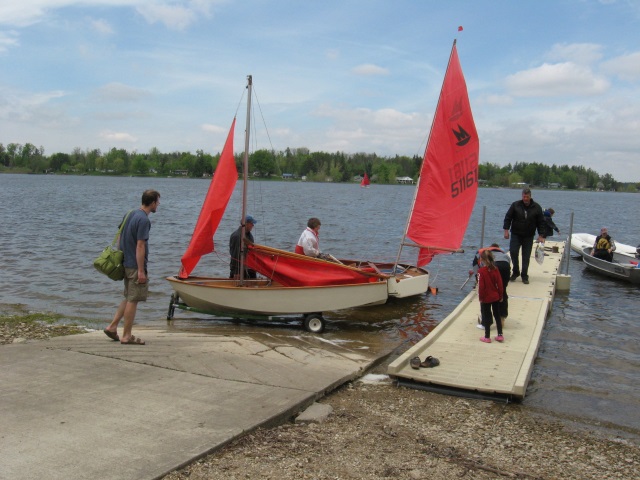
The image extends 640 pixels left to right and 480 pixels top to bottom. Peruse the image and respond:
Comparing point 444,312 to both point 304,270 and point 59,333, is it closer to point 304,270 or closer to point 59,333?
point 304,270

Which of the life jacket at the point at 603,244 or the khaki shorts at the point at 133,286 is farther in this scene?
the life jacket at the point at 603,244

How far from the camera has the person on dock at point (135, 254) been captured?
22.5 feet

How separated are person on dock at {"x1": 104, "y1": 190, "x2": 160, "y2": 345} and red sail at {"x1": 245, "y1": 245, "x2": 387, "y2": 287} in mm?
3227

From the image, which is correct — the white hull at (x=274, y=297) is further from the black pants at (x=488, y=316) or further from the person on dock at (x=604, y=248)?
the person on dock at (x=604, y=248)

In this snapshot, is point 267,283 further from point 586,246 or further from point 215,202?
point 586,246

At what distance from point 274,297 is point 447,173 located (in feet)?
15.3

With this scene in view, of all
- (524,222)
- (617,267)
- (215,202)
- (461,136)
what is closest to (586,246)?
(617,267)

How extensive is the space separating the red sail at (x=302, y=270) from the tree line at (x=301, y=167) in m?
144

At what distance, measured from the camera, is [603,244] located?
62.1ft

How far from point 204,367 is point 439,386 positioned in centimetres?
270

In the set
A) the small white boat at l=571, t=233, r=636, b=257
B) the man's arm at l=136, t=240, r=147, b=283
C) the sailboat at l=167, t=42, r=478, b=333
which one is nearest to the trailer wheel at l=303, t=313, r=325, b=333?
the sailboat at l=167, t=42, r=478, b=333

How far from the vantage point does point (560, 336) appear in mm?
10516

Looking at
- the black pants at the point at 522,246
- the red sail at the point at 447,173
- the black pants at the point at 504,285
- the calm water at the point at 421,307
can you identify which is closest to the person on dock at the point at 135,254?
the calm water at the point at 421,307

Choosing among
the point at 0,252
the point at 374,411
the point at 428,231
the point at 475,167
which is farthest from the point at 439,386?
the point at 0,252
